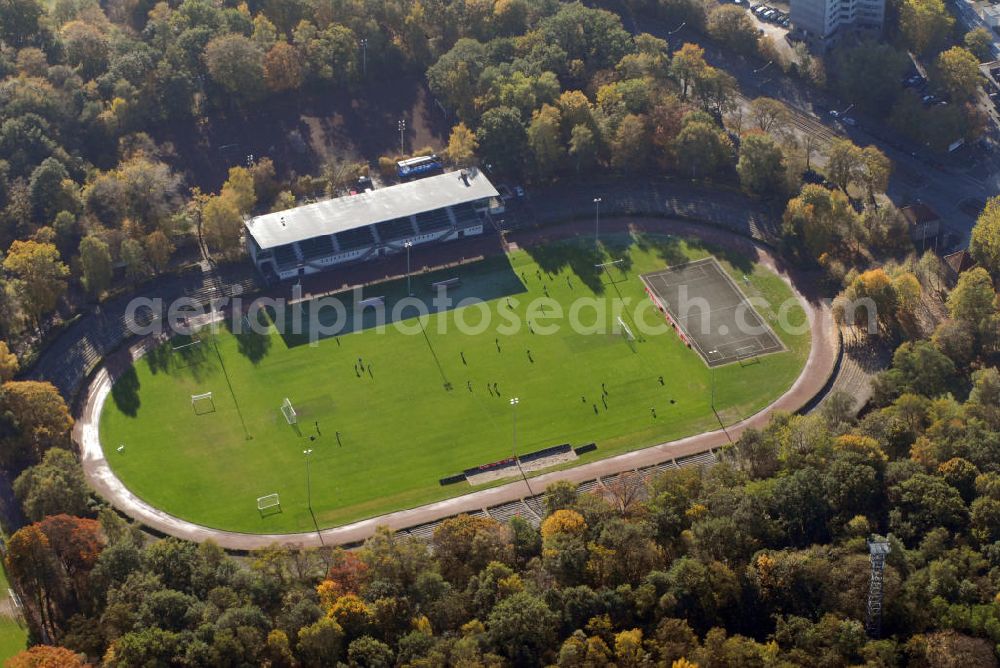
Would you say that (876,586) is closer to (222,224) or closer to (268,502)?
(268,502)

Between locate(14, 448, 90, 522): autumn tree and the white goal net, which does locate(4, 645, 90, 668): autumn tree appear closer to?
locate(14, 448, 90, 522): autumn tree

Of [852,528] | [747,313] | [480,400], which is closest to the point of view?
[852,528]

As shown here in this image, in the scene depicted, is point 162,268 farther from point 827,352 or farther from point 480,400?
point 827,352

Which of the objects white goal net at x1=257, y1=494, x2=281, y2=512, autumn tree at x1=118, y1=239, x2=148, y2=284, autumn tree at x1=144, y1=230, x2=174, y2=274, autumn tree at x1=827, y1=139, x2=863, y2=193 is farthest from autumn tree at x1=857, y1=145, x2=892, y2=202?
autumn tree at x1=118, y1=239, x2=148, y2=284

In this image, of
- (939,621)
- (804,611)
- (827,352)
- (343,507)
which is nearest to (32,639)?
(343,507)

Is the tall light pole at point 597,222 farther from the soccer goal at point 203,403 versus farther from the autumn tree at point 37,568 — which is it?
the autumn tree at point 37,568
